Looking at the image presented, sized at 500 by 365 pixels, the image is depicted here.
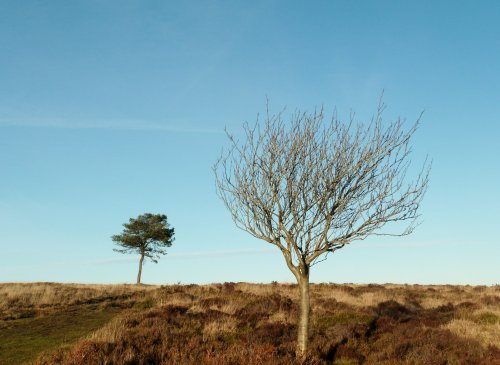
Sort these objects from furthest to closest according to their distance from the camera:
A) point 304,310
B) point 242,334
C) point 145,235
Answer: point 145,235
point 242,334
point 304,310

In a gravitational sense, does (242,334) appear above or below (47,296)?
below

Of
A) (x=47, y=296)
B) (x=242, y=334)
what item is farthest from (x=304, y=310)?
(x=47, y=296)

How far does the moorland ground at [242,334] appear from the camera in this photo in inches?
415

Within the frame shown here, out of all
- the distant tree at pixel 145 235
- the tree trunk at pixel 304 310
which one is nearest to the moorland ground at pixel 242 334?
the tree trunk at pixel 304 310

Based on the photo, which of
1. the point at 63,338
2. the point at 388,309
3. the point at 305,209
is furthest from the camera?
the point at 388,309

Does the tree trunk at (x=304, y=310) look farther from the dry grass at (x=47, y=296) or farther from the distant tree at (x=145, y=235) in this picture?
the distant tree at (x=145, y=235)

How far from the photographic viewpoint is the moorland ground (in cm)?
1054

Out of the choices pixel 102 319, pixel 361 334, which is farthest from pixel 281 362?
pixel 102 319

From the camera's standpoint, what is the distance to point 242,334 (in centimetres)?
1421

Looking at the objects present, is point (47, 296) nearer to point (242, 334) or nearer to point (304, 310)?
point (242, 334)

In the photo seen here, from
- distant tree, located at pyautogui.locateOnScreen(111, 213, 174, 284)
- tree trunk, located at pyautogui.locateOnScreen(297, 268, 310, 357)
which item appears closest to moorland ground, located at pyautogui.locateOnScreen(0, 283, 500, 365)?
tree trunk, located at pyautogui.locateOnScreen(297, 268, 310, 357)

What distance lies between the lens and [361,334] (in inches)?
553

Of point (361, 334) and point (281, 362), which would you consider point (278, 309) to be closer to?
point (361, 334)

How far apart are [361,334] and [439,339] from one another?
2.39 m
